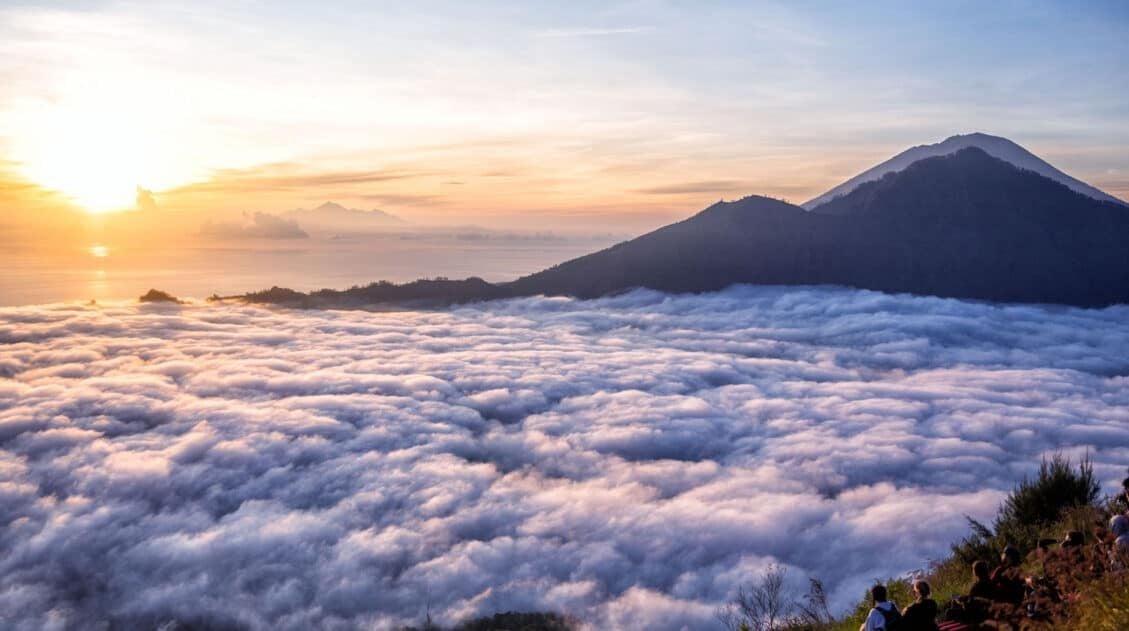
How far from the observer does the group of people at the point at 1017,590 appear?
1165cm

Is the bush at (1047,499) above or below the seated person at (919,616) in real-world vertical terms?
below

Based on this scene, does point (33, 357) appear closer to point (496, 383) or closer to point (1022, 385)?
point (496, 383)

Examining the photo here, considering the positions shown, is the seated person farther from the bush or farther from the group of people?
the bush

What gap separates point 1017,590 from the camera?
1359 centimetres

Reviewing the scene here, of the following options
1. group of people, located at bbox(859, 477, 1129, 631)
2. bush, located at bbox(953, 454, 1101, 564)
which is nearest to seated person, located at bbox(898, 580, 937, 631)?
group of people, located at bbox(859, 477, 1129, 631)

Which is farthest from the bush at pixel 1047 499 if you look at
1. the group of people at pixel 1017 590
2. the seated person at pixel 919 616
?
the seated person at pixel 919 616

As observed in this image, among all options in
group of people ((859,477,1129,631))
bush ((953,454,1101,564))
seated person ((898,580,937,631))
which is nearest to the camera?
group of people ((859,477,1129,631))

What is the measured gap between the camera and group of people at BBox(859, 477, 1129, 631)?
38.2 feet

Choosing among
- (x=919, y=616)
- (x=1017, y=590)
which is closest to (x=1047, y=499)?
(x=1017, y=590)

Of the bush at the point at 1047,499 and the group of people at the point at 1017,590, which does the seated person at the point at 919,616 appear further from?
the bush at the point at 1047,499

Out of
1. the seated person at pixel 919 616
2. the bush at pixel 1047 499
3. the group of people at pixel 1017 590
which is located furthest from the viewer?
the bush at pixel 1047 499

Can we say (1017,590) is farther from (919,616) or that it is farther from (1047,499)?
(1047,499)

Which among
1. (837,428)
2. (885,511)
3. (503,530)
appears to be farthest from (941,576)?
(837,428)

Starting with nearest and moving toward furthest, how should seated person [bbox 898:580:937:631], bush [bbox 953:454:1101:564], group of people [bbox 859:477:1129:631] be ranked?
group of people [bbox 859:477:1129:631]
seated person [bbox 898:580:937:631]
bush [bbox 953:454:1101:564]
